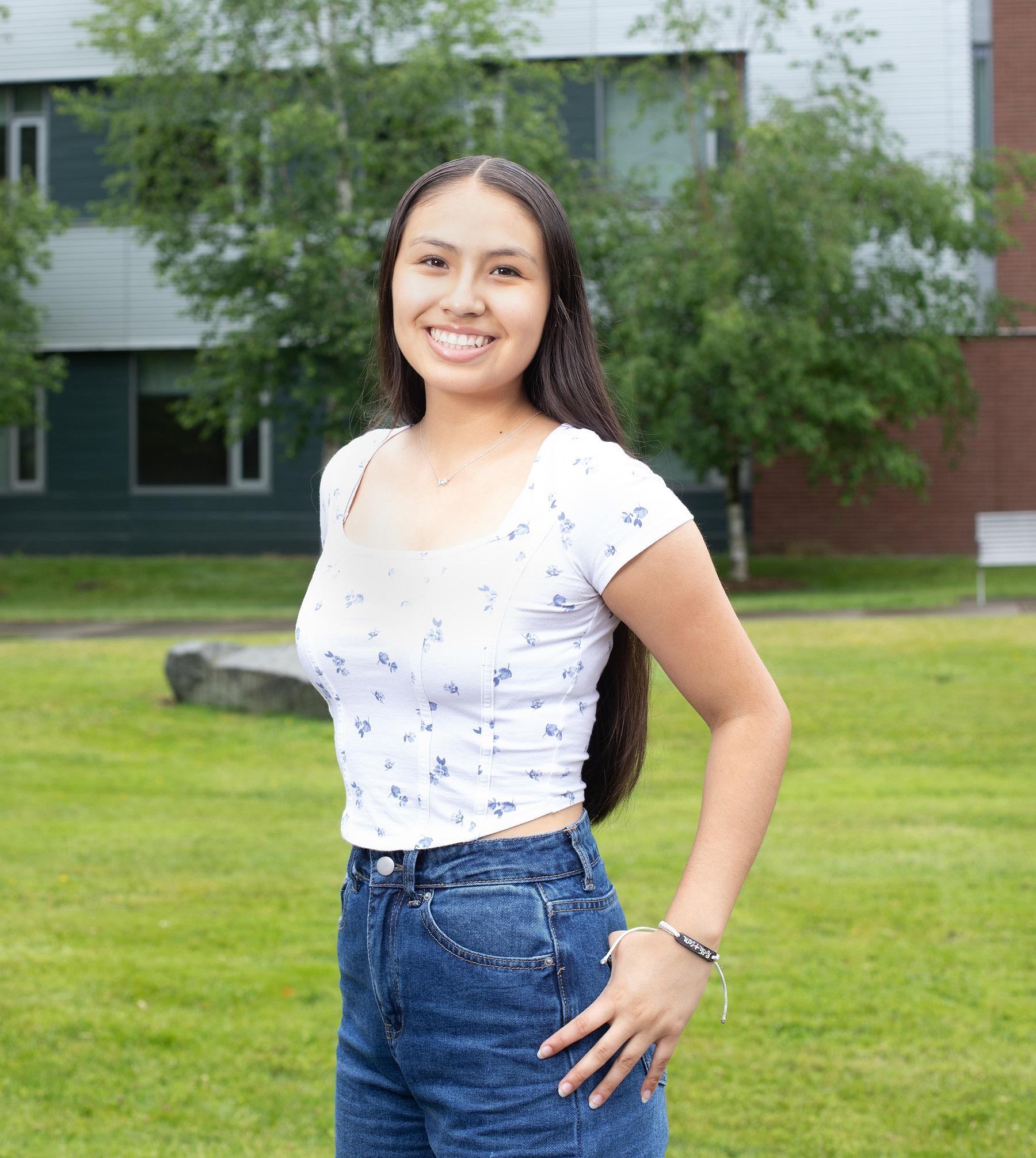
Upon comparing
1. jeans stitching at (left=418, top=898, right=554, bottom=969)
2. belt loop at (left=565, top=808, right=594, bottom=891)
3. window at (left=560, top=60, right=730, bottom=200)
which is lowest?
jeans stitching at (left=418, top=898, right=554, bottom=969)

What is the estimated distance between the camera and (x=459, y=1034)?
1668 millimetres

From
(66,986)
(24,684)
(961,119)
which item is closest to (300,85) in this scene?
(961,119)

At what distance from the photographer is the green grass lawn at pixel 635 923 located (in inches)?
158

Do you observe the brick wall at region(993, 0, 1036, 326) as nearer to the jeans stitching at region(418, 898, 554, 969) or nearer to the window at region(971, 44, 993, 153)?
the window at region(971, 44, 993, 153)

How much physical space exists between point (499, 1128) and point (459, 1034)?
114 mm

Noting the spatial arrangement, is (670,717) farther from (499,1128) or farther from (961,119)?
(961,119)

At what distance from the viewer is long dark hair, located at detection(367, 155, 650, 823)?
5.98ft

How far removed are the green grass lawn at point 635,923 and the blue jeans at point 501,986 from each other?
1881 millimetres

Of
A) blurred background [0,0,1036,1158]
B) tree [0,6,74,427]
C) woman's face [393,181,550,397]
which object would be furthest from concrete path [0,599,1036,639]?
woman's face [393,181,550,397]

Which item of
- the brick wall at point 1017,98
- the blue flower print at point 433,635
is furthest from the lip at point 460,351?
the brick wall at point 1017,98

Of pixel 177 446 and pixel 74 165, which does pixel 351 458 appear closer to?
pixel 177 446

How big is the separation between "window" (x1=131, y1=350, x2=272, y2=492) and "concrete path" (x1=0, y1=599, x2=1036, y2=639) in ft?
23.5

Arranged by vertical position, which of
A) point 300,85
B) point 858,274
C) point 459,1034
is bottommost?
point 459,1034

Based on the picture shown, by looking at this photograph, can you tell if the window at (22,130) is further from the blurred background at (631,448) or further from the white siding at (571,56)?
the white siding at (571,56)
